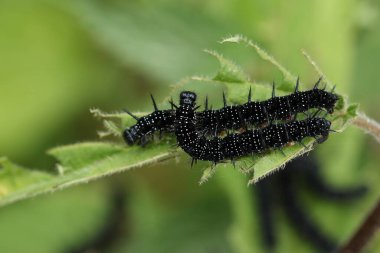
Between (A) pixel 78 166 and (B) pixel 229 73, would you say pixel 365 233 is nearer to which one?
(B) pixel 229 73

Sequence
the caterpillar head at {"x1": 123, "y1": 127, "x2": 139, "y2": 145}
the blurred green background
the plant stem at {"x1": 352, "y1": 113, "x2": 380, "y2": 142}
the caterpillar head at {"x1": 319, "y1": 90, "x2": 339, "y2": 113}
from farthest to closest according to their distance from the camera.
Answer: the blurred green background < the caterpillar head at {"x1": 123, "y1": 127, "x2": 139, "y2": 145} < the caterpillar head at {"x1": 319, "y1": 90, "x2": 339, "y2": 113} < the plant stem at {"x1": 352, "y1": 113, "x2": 380, "y2": 142}

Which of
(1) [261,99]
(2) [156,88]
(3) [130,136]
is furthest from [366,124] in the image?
(2) [156,88]

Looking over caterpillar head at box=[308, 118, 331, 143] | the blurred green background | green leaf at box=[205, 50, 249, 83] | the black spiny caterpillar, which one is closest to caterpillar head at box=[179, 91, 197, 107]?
the black spiny caterpillar

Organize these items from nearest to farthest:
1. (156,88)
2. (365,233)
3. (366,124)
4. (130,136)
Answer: (366,124), (130,136), (365,233), (156,88)

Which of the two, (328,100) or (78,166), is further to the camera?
(78,166)

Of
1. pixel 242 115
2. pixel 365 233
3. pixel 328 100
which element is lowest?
pixel 365 233

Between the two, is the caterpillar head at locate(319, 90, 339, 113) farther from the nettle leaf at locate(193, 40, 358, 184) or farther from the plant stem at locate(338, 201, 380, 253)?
the plant stem at locate(338, 201, 380, 253)

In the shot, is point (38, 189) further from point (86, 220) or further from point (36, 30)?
point (36, 30)

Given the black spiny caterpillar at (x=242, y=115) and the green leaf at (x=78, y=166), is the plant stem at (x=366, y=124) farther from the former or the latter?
the green leaf at (x=78, y=166)
